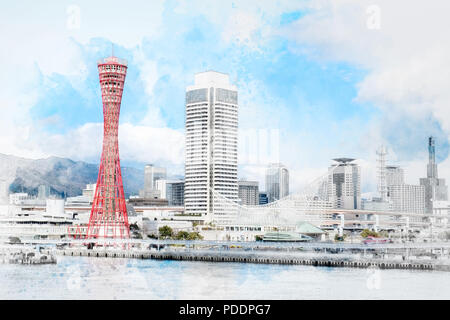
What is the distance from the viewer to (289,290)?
392 inches

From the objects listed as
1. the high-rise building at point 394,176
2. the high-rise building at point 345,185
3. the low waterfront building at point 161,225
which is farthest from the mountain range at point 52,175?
the high-rise building at point 394,176

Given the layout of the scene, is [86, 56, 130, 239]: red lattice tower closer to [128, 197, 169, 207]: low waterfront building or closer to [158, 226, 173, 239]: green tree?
[158, 226, 173, 239]: green tree

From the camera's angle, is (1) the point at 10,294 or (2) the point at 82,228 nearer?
(1) the point at 10,294

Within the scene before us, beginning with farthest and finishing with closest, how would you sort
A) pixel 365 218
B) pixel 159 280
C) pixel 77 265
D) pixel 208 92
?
pixel 365 218, pixel 208 92, pixel 77 265, pixel 159 280

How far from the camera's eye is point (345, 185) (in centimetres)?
2973

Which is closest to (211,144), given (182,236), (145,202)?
(182,236)

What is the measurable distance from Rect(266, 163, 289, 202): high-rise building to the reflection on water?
9.31 feet

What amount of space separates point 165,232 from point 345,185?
11191 millimetres

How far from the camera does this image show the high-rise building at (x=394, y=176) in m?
24.2

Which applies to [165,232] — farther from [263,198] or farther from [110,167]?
[110,167]

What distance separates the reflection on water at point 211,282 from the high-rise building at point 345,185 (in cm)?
1440
